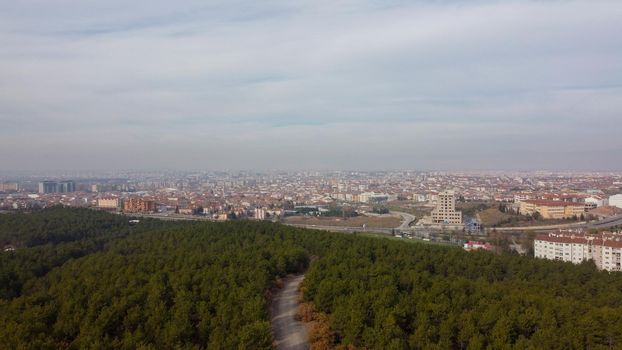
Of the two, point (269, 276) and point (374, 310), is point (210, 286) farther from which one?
point (374, 310)

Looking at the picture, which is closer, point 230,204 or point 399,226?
point 399,226

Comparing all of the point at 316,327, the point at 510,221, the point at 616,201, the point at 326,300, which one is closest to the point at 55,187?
the point at 510,221

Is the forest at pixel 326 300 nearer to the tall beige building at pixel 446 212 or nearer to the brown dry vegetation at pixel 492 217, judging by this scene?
the brown dry vegetation at pixel 492 217

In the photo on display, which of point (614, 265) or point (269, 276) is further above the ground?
point (269, 276)

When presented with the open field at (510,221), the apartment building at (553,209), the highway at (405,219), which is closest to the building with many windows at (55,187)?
the highway at (405,219)

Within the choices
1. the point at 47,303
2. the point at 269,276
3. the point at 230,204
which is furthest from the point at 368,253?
the point at 230,204

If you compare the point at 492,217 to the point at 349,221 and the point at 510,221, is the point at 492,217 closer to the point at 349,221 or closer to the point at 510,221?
the point at 510,221

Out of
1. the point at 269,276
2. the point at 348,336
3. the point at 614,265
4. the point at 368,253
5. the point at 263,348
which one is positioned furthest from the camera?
the point at 614,265
